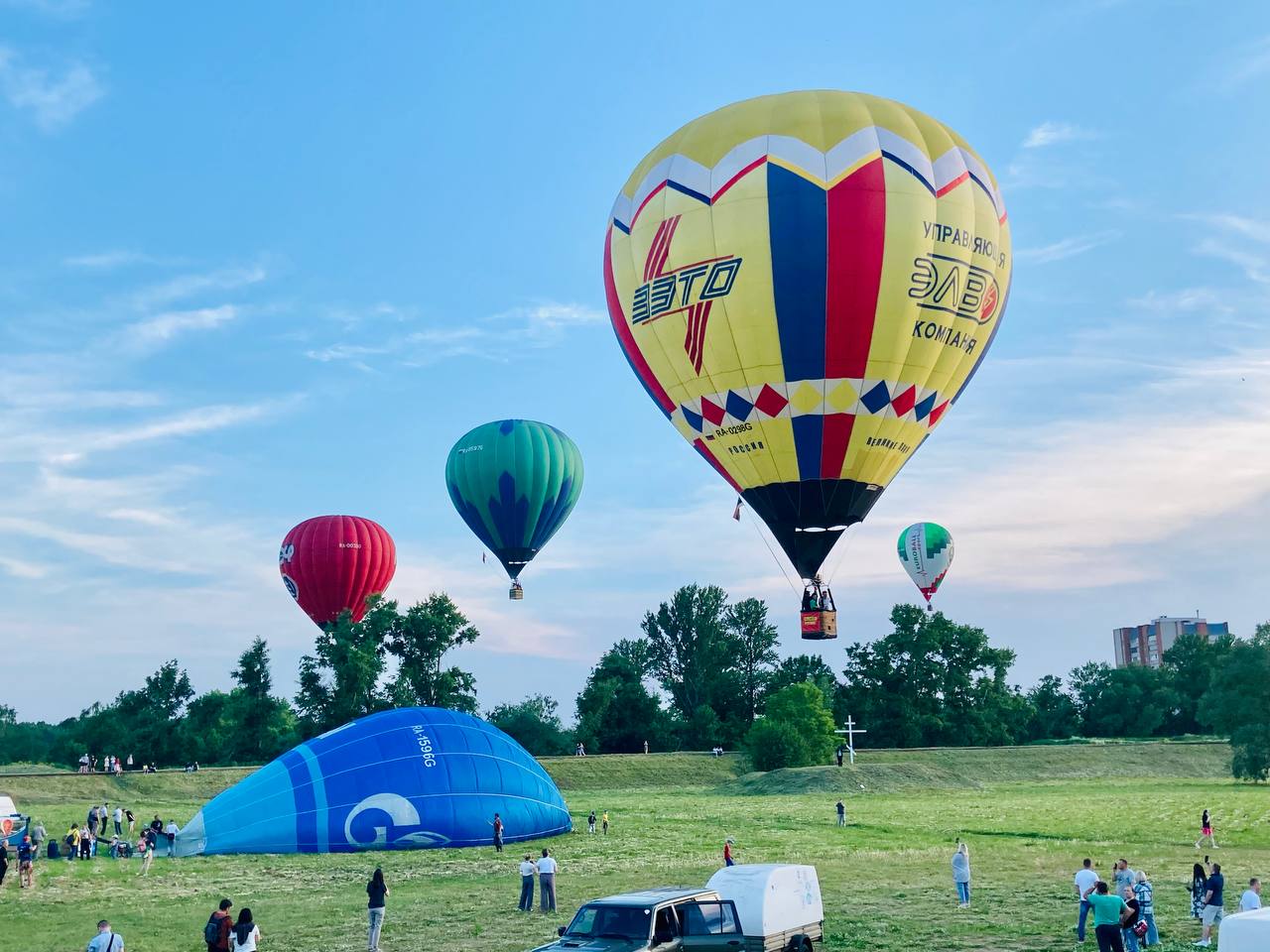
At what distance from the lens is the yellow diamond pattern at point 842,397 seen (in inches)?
1355

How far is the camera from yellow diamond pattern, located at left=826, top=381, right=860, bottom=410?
1355 inches

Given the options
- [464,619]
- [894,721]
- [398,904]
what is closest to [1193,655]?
[894,721]

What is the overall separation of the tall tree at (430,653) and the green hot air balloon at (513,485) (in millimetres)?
17412

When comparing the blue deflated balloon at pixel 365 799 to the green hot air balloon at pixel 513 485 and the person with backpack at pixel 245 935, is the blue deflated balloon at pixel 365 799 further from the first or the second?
the green hot air balloon at pixel 513 485

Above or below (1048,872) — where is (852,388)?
above

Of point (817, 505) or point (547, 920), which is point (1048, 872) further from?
point (547, 920)

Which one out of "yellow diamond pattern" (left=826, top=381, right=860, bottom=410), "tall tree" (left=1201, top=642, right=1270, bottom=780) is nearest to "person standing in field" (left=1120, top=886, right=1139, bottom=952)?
"yellow diamond pattern" (left=826, top=381, right=860, bottom=410)

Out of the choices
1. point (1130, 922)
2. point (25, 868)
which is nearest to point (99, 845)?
point (25, 868)

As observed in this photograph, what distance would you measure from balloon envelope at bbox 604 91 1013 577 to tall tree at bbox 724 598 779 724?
3622 inches

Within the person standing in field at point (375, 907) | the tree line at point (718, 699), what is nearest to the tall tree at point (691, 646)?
the tree line at point (718, 699)

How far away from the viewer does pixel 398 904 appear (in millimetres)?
26562

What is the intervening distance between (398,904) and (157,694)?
8822 cm

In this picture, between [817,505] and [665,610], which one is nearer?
[817,505]

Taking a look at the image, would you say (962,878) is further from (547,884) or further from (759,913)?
(759,913)
